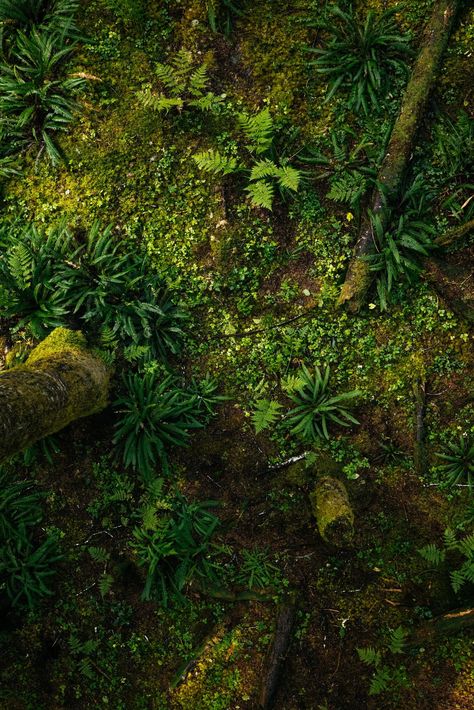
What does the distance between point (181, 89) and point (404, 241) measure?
337 cm

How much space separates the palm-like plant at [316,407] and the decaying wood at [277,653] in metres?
2.10

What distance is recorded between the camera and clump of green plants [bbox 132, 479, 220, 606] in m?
5.70

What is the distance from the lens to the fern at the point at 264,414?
5.71 metres

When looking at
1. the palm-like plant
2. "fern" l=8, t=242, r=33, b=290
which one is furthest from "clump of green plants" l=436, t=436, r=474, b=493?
"fern" l=8, t=242, r=33, b=290

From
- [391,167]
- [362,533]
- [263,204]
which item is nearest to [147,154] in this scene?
[263,204]

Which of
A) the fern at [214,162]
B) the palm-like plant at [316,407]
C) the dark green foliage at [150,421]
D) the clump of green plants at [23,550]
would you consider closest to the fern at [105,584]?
the clump of green plants at [23,550]

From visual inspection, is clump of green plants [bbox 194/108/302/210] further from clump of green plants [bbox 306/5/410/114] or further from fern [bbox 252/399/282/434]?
fern [bbox 252/399/282/434]

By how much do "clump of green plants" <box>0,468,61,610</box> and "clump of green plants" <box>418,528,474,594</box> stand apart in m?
4.53

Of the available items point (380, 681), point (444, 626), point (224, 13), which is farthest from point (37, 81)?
point (380, 681)

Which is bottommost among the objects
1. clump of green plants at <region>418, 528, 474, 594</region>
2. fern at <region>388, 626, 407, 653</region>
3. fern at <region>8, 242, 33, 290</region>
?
fern at <region>388, 626, 407, 653</region>

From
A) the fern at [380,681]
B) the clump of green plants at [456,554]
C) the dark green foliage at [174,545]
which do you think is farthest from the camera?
the dark green foliage at [174,545]

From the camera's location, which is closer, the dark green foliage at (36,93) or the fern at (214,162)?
the fern at (214,162)

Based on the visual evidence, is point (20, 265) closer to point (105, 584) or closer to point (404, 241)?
point (105, 584)

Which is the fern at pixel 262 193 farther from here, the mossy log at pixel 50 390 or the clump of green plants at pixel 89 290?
the mossy log at pixel 50 390
